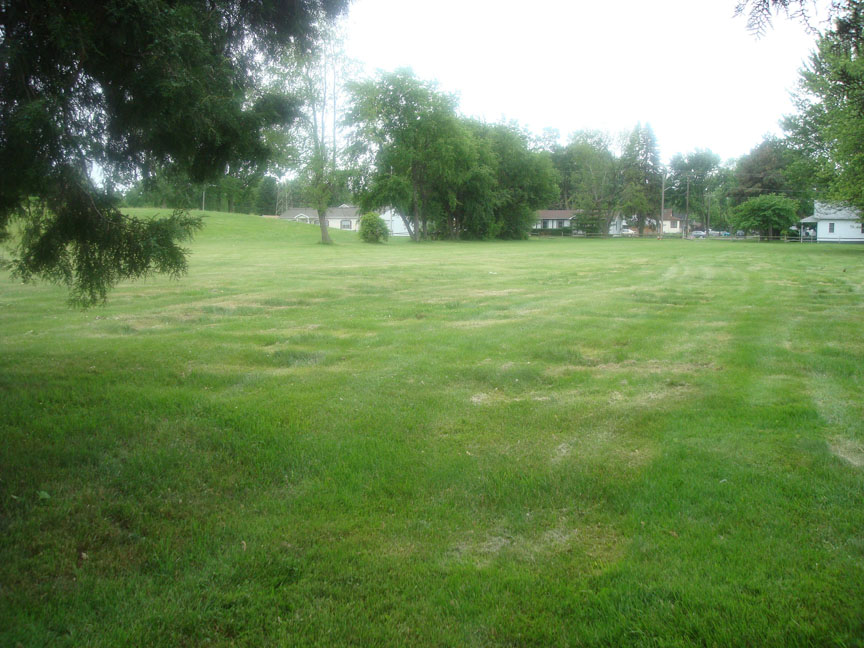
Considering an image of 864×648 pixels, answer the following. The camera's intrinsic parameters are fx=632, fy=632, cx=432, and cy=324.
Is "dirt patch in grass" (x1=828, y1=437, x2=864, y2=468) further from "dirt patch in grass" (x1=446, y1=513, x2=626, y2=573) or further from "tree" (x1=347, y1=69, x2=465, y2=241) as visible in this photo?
"tree" (x1=347, y1=69, x2=465, y2=241)

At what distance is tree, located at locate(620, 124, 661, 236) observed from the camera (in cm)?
8500

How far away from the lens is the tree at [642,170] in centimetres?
8500

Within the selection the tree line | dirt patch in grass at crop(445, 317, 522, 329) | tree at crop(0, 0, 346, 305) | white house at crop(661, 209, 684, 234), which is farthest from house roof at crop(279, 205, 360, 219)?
tree at crop(0, 0, 346, 305)

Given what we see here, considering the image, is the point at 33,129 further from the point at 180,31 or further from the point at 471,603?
the point at 471,603

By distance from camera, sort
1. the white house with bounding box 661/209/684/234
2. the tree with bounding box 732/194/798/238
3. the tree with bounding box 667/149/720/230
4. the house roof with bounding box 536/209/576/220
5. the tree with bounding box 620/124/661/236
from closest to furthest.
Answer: the tree with bounding box 732/194/798/238 < the tree with bounding box 620/124/661/236 < the tree with bounding box 667/149/720/230 < the house roof with bounding box 536/209/576/220 < the white house with bounding box 661/209/684/234

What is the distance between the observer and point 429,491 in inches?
177

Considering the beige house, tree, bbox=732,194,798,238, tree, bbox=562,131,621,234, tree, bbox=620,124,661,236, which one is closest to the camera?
tree, bbox=732,194,798,238

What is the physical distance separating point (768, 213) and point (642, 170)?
87.6 ft

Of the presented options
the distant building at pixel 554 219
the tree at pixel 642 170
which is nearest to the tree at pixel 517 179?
the tree at pixel 642 170

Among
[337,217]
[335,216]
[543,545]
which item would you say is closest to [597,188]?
[337,217]

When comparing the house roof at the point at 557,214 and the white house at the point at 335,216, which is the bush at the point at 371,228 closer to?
the white house at the point at 335,216

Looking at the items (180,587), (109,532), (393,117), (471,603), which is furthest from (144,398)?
(393,117)

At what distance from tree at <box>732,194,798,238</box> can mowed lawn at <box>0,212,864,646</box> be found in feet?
202

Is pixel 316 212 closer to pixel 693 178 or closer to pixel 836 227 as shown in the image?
pixel 693 178
